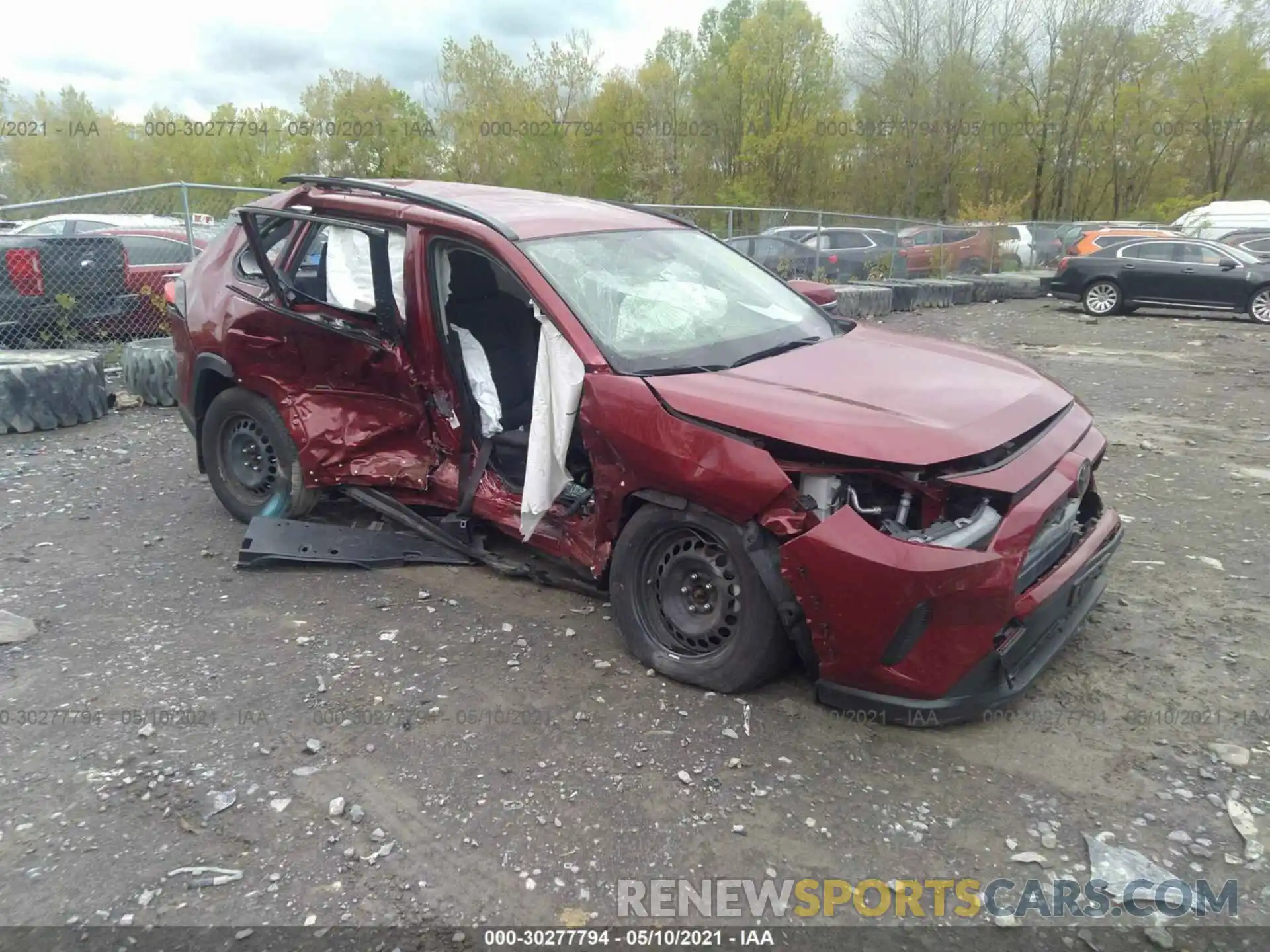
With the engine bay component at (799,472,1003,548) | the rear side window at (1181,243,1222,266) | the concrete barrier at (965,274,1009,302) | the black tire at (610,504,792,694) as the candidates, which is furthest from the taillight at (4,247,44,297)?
the rear side window at (1181,243,1222,266)

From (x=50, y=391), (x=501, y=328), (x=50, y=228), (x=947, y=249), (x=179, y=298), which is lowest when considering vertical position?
(x=50, y=391)

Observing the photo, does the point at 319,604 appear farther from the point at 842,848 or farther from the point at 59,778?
the point at 842,848

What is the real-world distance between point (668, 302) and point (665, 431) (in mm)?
957

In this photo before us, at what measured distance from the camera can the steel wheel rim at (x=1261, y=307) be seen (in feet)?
52.6

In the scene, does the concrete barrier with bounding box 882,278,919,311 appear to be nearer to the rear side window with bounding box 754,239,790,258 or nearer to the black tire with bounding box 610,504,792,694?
the rear side window with bounding box 754,239,790,258

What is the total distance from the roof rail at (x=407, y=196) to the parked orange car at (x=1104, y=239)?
16.8 metres

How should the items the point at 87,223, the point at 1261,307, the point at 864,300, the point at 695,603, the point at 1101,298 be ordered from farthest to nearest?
the point at 1101,298 < the point at 1261,307 < the point at 864,300 < the point at 87,223 < the point at 695,603

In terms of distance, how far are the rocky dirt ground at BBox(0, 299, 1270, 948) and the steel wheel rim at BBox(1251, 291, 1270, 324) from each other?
13.9 metres

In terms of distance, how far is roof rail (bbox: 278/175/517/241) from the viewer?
4.09 metres

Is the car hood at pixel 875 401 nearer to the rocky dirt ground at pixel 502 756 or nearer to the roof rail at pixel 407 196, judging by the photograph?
the rocky dirt ground at pixel 502 756

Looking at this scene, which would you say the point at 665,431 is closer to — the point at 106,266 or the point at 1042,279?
the point at 106,266

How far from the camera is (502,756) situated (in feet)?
10.5

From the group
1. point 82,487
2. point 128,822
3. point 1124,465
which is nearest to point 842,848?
point 128,822

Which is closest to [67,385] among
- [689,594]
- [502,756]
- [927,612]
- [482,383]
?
[482,383]
